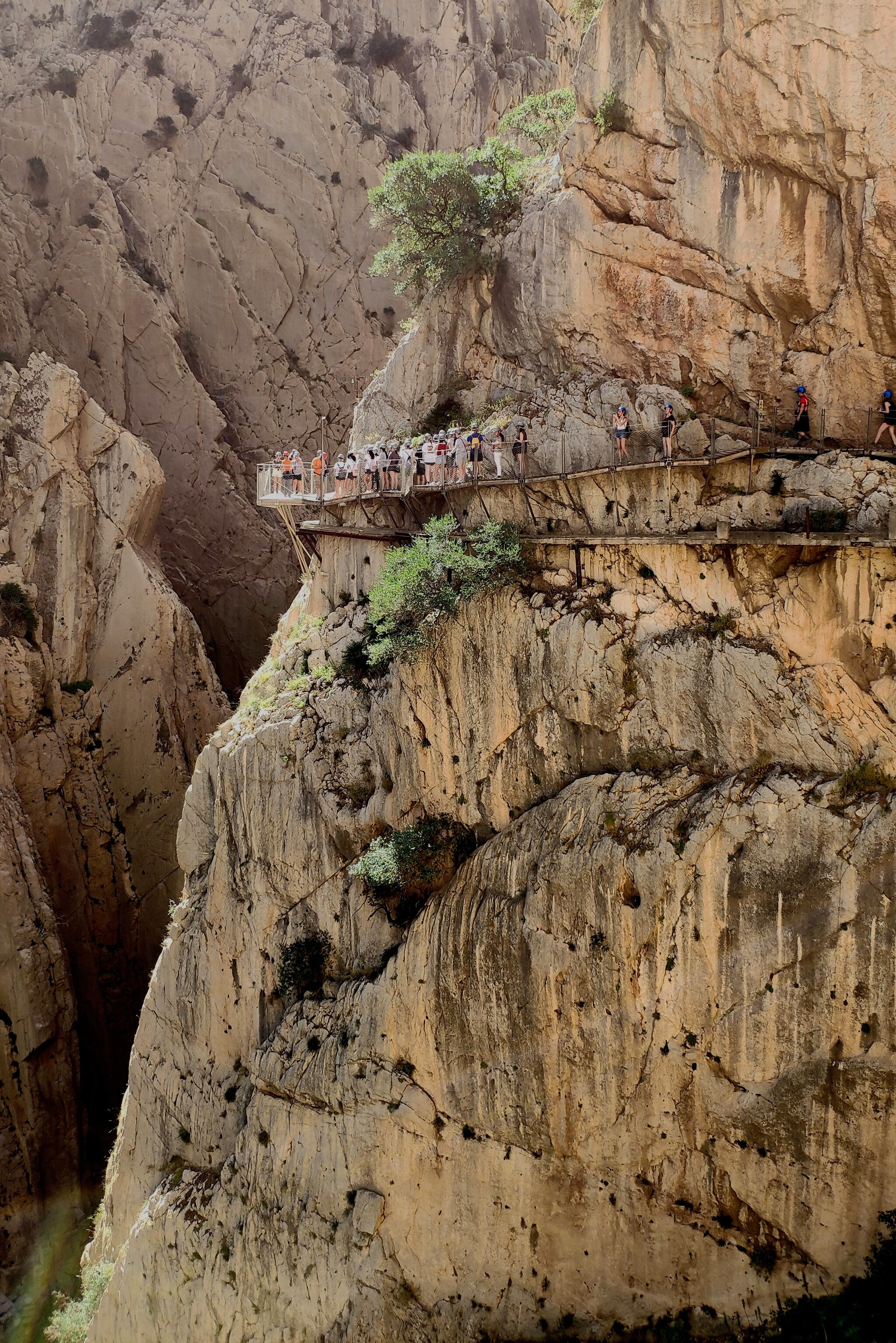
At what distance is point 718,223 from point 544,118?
9.42 m

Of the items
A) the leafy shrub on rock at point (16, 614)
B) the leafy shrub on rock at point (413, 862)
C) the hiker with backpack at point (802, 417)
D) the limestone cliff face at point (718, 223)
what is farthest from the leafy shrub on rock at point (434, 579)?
the leafy shrub on rock at point (16, 614)

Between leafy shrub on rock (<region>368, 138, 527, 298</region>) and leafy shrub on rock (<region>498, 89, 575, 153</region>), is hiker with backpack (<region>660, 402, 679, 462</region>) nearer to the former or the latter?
leafy shrub on rock (<region>368, 138, 527, 298</region>)

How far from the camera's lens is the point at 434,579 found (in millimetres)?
21766

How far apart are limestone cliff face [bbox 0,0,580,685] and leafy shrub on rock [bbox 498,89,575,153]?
1734cm

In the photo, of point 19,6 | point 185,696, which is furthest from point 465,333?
point 19,6

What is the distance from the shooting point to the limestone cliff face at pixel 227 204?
43875mm

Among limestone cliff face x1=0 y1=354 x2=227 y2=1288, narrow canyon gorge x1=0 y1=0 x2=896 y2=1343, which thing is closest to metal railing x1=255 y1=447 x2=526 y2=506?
narrow canyon gorge x1=0 y1=0 x2=896 y2=1343

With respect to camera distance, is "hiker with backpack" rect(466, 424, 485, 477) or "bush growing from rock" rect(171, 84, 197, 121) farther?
"bush growing from rock" rect(171, 84, 197, 121)

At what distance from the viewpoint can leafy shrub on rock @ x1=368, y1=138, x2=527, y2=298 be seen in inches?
985

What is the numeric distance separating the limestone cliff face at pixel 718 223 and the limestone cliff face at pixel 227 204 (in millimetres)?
22564

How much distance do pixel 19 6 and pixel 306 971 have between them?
46.0m

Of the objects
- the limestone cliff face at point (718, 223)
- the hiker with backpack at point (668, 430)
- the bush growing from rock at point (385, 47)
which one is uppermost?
the bush growing from rock at point (385, 47)

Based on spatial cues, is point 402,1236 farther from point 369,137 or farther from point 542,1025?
point 369,137

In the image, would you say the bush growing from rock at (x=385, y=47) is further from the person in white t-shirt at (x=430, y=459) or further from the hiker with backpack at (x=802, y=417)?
the hiker with backpack at (x=802, y=417)
